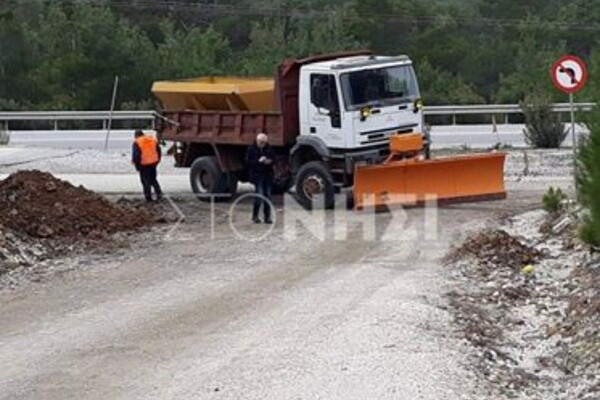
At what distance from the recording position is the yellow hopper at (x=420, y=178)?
76.9 feet

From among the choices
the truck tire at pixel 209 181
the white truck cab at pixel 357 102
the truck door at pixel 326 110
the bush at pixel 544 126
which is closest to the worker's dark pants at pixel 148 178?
the truck tire at pixel 209 181

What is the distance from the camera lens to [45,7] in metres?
78.1

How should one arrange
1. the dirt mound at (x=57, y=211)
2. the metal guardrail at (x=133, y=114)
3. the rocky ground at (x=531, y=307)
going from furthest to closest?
the metal guardrail at (x=133, y=114) → the dirt mound at (x=57, y=211) → the rocky ground at (x=531, y=307)

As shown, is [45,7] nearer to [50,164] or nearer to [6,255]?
[50,164]

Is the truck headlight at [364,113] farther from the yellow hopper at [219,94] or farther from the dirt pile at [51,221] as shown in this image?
the dirt pile at [51,221]

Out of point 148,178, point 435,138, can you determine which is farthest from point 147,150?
point 435,138

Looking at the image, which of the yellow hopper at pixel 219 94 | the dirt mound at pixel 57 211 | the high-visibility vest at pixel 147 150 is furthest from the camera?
the high-visibility vest at pixel 147 150

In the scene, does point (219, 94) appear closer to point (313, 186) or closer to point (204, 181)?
point (204, 181)

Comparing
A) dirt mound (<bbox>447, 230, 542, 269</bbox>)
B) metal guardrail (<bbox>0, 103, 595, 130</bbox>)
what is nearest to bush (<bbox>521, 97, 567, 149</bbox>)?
metal guardrail (<bbox>0, 103, 595, 130</bbox>)

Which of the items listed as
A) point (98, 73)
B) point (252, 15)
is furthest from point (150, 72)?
point (252, 15)

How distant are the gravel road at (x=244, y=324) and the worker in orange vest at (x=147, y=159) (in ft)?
14.8

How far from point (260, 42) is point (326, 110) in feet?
141

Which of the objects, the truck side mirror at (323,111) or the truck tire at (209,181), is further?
the truck tire at (209,181)

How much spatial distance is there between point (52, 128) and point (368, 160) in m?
27.7
